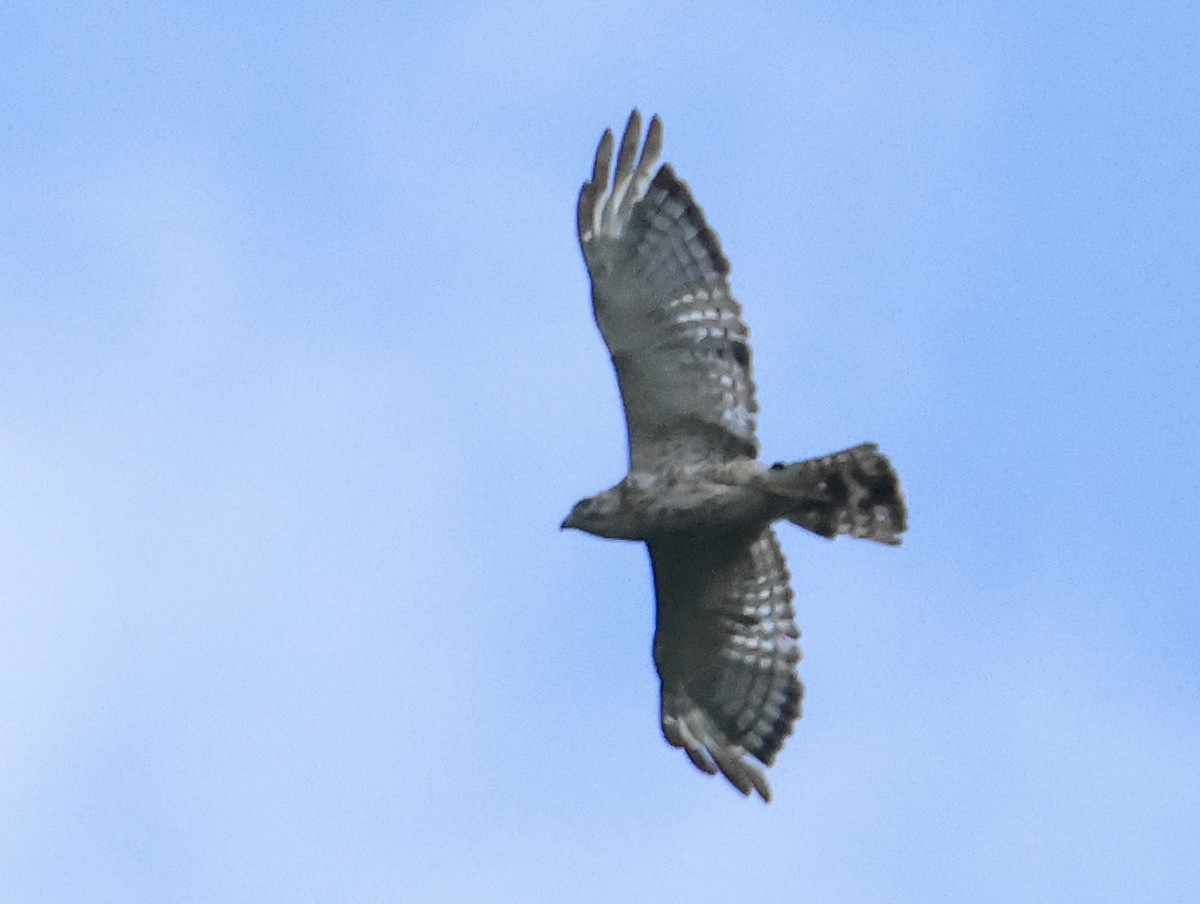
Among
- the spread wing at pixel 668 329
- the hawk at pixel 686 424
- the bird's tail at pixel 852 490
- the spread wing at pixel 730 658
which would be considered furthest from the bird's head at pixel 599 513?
the bird's tail at pixel 852 490

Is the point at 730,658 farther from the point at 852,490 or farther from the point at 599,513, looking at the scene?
the point at 852,490

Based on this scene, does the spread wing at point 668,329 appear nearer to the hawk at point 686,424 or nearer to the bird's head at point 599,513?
the hawk at point 686,424

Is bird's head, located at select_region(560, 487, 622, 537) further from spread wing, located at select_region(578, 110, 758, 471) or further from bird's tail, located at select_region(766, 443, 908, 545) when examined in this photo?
bird's tail, located at select_region(766, 443, 908, 545)

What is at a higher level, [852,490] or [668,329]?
[668,329]

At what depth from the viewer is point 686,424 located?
1585 cm

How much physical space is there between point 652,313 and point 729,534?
4.49 feet

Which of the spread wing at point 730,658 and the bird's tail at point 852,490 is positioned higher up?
the bird's tail at point 852,490

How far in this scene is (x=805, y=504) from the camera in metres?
15.6

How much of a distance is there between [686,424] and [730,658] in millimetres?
1698

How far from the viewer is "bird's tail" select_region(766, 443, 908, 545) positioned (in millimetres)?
15492

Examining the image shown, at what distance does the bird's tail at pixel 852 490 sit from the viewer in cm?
1549

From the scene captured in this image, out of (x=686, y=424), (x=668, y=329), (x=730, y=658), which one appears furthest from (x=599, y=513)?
(x=730, y=658)

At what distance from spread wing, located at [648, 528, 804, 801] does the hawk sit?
0.8 inches

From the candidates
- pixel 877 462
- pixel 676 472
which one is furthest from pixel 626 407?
pixel 877 462
